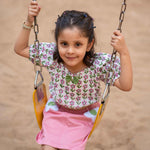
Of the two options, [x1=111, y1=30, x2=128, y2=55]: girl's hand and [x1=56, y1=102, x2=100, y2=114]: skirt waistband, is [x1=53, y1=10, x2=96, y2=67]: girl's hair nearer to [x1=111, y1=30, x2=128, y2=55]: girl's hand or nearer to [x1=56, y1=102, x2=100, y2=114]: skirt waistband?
[x1=111, y1=30, x2=128, y2=55]: girl's hand

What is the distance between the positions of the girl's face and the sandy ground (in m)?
0.39

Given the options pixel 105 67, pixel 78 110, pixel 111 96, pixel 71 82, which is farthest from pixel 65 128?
pixel 111 96

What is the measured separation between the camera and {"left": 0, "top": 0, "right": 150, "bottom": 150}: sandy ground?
2506 mm

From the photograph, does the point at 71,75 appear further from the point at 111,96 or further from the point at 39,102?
the point at 111,96

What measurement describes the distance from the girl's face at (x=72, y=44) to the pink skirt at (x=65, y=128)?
0.38 meters

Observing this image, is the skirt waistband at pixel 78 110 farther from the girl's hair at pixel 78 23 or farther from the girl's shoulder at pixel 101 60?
the girl's hair at pixel 78 23

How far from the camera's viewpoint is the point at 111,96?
3168mm

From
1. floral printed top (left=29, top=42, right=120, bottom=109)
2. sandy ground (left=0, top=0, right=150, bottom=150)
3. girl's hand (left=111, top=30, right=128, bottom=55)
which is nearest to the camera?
girl's hand (left=111, top=30, right=128, bottom=55)

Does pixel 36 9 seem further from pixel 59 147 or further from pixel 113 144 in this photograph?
pixel 113 144

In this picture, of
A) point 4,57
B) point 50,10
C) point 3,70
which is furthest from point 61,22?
→ point 50,10

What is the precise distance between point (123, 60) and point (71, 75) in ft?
1.20

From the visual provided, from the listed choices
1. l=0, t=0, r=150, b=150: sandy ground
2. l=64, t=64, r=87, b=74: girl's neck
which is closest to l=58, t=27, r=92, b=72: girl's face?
l=64, t=64, r=87, b=74: girl's neck

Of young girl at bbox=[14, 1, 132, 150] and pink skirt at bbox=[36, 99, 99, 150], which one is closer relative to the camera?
young girl at bbox=[14, 1, 132, 150]

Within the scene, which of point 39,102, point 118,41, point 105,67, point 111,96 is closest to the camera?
point 118,41
